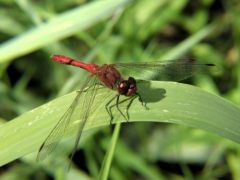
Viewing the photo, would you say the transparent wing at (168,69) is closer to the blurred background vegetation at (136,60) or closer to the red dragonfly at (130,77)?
the red dragonfly at (130,77)

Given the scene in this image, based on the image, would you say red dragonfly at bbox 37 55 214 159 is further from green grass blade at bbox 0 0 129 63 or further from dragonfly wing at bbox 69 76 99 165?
green grass blade at bbox 0 0 129 63

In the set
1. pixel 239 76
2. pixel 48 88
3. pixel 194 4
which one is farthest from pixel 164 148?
pixel 194 4

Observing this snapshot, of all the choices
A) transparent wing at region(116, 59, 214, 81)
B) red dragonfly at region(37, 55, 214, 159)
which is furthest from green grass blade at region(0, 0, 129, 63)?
transparent wing at region(116, 59, 214, 81)

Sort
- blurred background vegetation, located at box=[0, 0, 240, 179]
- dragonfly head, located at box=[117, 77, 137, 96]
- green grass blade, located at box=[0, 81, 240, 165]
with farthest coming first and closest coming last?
blurred background vegetation, located at box=[0, 0, 240, 179], dragonfly head, located at box=[117, 77, 137, 96], green grass blade, located at box=[0, 81, 240, 165]

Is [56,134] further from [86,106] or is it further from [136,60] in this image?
[136,60]

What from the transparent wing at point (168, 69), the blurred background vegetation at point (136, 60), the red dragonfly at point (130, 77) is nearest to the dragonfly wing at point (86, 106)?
the red dragonfly at point (130, 77)

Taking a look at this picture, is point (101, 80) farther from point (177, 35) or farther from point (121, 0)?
point (177, 35)
